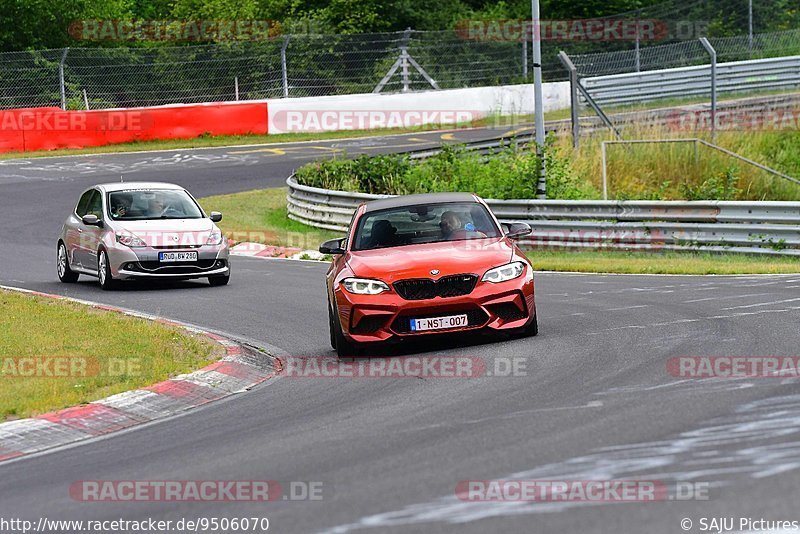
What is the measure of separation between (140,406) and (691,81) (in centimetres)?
2916

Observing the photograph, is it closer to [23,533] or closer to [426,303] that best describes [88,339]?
[426,303]

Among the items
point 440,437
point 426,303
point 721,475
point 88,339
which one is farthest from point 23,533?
point 88,339

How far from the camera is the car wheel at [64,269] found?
2056cm

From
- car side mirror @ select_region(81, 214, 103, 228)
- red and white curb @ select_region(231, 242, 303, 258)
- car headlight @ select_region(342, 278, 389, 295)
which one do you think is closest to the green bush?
red and white curb @ select_region(231, 242, 303, 258)

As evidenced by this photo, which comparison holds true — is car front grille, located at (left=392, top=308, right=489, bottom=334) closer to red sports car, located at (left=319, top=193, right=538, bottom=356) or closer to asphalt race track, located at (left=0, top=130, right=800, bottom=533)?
red sports car, located at (left=319, top=193, right=538, bottom=356)

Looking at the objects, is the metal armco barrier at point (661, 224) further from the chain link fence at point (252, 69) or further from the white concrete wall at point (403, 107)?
the white concrete wall at point (403, 107)

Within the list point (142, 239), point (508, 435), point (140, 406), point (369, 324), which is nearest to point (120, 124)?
point (142, 239)

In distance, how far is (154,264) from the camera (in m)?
19.0

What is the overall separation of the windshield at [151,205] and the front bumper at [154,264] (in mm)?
862

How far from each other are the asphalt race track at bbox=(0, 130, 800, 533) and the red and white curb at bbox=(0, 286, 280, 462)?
0.87ft

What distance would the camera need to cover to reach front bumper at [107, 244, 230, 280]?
19.0 meters

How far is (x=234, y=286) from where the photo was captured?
1920 cm

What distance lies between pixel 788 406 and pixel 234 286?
12.1 meters

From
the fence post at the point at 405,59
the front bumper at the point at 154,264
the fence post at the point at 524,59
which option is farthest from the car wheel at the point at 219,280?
the fence post at the point at 524,59
